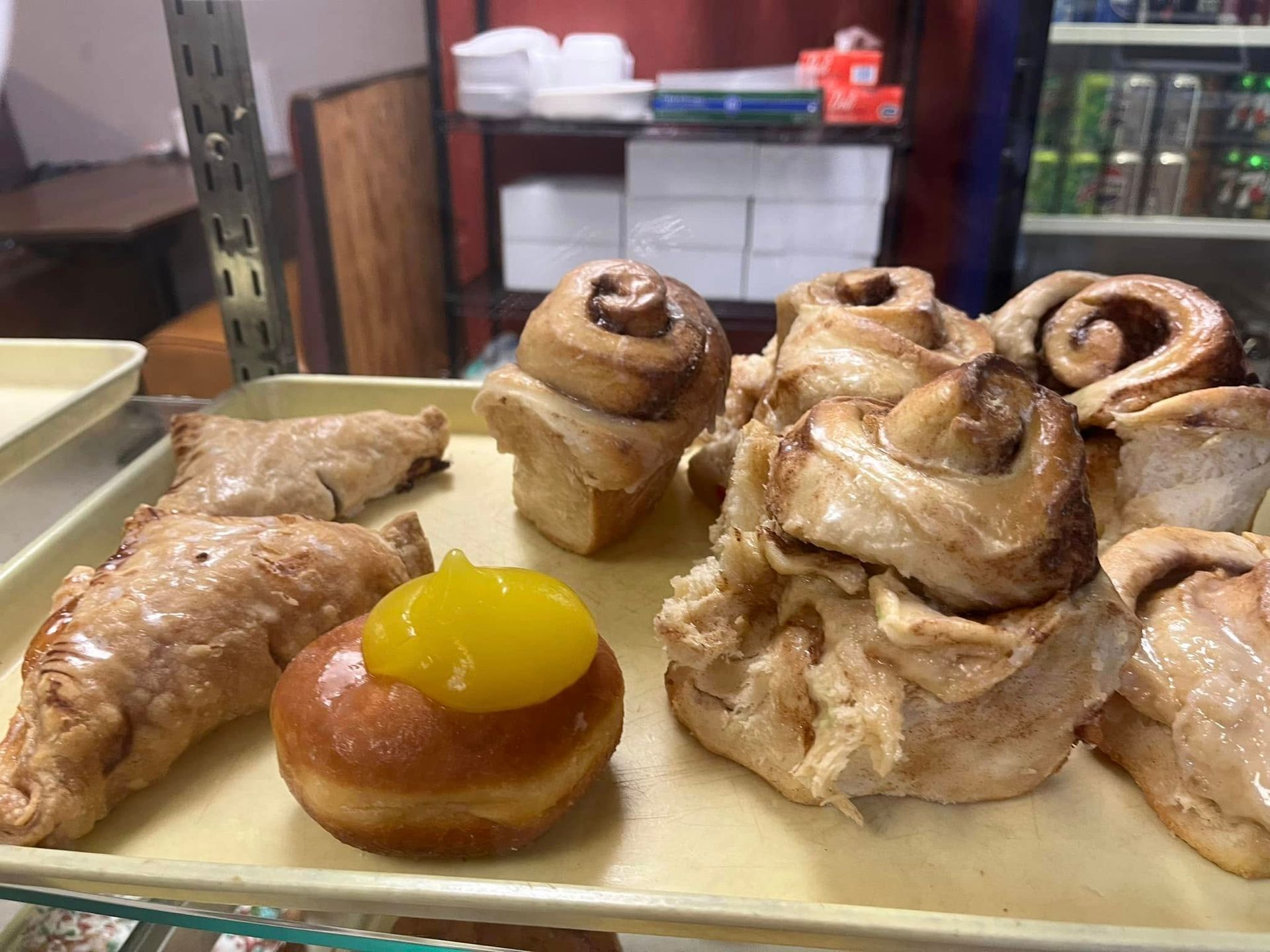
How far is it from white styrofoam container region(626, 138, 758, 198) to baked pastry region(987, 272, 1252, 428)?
121cm

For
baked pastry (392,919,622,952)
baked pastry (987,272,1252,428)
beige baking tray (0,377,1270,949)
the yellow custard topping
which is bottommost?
baked pastry (392,919,622,952)

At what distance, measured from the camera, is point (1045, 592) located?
0.88m

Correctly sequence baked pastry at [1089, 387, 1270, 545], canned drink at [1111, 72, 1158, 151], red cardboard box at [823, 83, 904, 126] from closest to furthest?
baked pastry at [1089, 387, 1270, 545] → red cardboard box at [823, 83, 904, 126] → canned drink at [1111, 72, 1158, 151]

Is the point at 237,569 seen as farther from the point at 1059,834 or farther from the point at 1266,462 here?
the point at 1266,462

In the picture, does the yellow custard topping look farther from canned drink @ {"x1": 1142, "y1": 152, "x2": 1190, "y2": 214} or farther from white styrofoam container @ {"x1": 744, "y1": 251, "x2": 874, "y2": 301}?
canned drink @ {"x1": 1142, "y1": 152, "x2": 1190, "y2": 214}

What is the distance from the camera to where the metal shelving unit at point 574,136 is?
2502 millimetres

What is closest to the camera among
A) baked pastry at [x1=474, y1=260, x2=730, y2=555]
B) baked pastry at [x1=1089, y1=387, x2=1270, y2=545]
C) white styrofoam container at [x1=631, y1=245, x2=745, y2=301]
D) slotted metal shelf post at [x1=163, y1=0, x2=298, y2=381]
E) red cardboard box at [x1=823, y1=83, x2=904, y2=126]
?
baked pastry at [x1=1089, y1=387, x2=1270, y2=545]

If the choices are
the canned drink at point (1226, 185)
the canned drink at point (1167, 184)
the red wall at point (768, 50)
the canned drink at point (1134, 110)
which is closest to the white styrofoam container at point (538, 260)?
the red wall at point (768, 50)

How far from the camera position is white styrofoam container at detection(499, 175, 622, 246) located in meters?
2.46

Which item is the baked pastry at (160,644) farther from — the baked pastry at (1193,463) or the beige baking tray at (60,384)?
the baked pastry at (1193,463)

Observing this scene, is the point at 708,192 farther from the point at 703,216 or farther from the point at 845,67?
the point at 845,67

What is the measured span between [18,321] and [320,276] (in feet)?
3.39

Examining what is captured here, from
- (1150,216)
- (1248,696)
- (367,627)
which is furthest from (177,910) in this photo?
(1150,216)

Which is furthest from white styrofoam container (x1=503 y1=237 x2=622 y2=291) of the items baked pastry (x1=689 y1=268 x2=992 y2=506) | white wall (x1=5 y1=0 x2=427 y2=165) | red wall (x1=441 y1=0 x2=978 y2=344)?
baked pastry (x1=689 y1=268 x2=992 y2=506)
